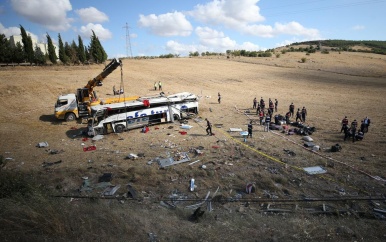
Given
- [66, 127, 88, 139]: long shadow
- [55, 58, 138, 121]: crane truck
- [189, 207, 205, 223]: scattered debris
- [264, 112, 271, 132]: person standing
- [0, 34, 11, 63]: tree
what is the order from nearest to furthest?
[189, 207, 205, 223]: scattered debris < [264, 112, 271, 132]: person standing < [66, 127, 88, 139]: long shadow < [55, 58, 138, 121]: crane truck < [0, 34, 11, 63]: tree

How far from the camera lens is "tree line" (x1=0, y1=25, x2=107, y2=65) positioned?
42688mm

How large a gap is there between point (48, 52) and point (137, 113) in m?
41.2

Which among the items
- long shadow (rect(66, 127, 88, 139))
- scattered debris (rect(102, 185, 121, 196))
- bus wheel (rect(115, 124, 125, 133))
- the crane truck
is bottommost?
scattered debris (rect(102, 185, 121, 196))

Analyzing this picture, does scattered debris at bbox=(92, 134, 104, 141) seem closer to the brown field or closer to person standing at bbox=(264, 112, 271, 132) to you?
the brown field

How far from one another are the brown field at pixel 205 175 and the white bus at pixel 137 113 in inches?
34.8

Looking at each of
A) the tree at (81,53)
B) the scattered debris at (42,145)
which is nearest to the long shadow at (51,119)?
the scattered debris at (42,145)

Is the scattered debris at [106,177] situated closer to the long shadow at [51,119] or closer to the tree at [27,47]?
the long shadow at [51,119]

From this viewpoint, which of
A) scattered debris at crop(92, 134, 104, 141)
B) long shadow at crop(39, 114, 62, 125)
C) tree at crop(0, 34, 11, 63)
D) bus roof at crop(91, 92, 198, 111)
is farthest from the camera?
tree at crop(0, 34, 11, 63)

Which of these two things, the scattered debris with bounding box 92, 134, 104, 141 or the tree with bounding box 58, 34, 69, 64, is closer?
the scattered debris with bounding box 92, 134, 104, 141

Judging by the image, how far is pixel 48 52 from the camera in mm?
48500

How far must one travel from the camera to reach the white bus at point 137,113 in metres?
17.7

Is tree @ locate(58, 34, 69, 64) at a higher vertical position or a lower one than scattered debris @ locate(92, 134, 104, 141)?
higher

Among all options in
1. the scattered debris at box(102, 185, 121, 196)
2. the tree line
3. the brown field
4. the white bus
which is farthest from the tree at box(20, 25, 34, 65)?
the scattered debris at box(102, 185, 121, 196)

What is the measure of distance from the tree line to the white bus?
35.6 meters
